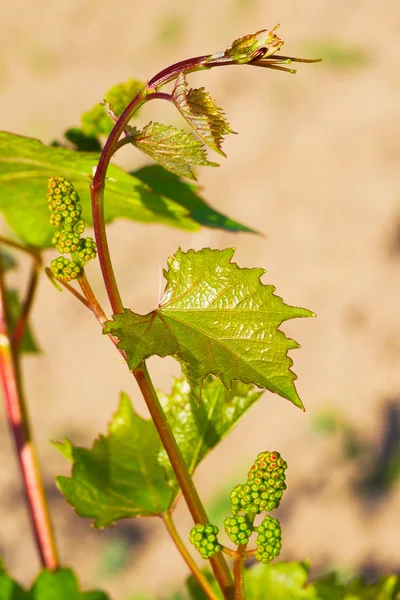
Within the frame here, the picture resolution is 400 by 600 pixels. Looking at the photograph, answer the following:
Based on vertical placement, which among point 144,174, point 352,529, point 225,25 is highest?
point 225,25

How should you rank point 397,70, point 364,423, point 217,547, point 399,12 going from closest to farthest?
point 217,547, point 364,423, point 397,70, point 399,12

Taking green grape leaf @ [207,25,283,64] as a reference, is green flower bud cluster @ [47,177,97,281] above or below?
below

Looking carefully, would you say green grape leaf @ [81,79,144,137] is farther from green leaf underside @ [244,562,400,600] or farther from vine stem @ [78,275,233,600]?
green leaf underside @ [244,562,400,600]

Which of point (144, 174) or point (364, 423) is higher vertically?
point (144, 174)

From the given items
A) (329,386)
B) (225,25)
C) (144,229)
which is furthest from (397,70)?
(329,386)

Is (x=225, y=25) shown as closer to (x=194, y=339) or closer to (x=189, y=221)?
(x=189, y=221)

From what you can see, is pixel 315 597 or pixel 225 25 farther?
pixel 225 25

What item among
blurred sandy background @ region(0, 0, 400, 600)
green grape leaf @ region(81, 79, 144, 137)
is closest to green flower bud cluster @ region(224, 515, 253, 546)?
green grape leaf @ region(81, 79, 144, 137)

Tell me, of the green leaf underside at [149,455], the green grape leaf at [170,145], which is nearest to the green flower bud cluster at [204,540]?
the green leaf underside at [149,455]

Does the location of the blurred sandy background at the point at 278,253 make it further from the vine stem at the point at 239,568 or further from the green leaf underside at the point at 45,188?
the vine stem at the point at 239,568
